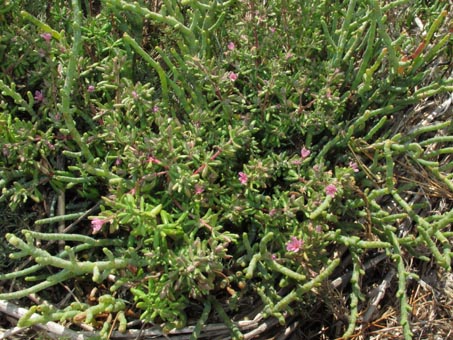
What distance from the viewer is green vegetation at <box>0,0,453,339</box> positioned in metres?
1.91

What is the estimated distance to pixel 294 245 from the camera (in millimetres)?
1897

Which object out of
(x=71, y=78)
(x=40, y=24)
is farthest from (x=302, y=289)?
(x=40, y=24)

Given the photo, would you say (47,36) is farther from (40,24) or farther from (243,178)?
(243,178)

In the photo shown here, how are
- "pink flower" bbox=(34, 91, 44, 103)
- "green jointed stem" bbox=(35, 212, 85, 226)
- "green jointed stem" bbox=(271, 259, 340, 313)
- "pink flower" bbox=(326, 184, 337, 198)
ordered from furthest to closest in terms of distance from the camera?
"pink flower" bbox=(34, 91, 44, 103) → "green jointed stem" bbox=(35, 212, 85, 226) → "pink flower" bbox=(326, 184, 337, 198) → "green jointed stem" bbox=(271, 259, 340, 313)

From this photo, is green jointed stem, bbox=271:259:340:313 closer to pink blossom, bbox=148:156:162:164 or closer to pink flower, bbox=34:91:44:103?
pink blossom, bbox=148:156:162:164

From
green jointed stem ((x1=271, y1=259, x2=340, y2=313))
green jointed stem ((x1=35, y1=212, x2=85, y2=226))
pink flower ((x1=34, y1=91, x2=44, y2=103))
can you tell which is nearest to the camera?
green jointed stem ((x1=271, y1=259, x2=340, y2=313))

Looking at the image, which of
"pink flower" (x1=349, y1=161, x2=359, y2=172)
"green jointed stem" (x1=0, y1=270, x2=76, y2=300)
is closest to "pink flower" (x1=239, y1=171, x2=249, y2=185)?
"pink flower" (x1=349, y1=161, x2=359, y2=172)

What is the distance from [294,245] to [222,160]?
43 centimetres

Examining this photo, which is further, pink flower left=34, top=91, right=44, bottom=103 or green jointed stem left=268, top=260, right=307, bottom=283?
pink flower left=34, top=91, right=44, bottom=103

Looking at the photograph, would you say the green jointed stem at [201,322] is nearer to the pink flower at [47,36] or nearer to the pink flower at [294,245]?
the pink flower at [294,245]

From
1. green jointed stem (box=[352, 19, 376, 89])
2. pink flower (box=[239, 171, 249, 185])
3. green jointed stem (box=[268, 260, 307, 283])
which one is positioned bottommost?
green jointed stem (box=[268, 260, 307, 283])

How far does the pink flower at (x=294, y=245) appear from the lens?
189 cm

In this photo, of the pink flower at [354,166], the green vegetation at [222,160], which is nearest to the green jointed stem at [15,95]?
the green vegetation at [222,160]

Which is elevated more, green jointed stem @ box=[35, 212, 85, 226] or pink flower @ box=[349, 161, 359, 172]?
pink flower @ box=[349, 161, 359, 172]
